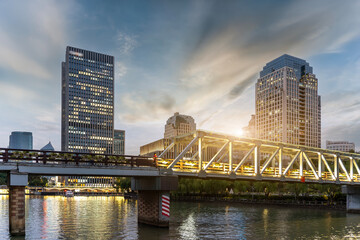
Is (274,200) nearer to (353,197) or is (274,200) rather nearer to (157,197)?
(353,197)

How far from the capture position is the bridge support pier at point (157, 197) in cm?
3984

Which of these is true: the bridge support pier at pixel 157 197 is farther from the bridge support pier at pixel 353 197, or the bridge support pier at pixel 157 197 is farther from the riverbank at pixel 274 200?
the riverbank at pixel 274 200

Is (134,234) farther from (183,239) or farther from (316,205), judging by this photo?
(316,205)

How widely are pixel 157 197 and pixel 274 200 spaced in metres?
62.5

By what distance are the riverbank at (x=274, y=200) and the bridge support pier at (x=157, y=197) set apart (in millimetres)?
52900

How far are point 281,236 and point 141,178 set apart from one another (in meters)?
17.7

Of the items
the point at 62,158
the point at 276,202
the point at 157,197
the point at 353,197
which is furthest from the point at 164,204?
the point at 276,202

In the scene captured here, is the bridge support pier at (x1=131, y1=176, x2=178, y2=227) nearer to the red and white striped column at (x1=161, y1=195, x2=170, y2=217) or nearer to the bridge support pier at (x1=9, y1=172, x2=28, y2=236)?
the red and white striped column at (x1=161, y1=195, x2=170, y2=217)

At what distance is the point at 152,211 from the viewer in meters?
41.4

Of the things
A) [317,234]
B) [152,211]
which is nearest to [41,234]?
[152,211]

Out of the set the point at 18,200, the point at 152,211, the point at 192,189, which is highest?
the point at 18,200

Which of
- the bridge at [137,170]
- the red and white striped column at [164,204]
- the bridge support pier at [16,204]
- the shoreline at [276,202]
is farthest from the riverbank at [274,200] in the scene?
the bridge support pier at [16,204]

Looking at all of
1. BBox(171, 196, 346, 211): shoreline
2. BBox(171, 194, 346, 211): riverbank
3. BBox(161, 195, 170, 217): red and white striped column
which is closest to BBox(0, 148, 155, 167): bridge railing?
BBox(161, 195, 170, 217): red and white striped column

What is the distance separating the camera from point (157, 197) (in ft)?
132
